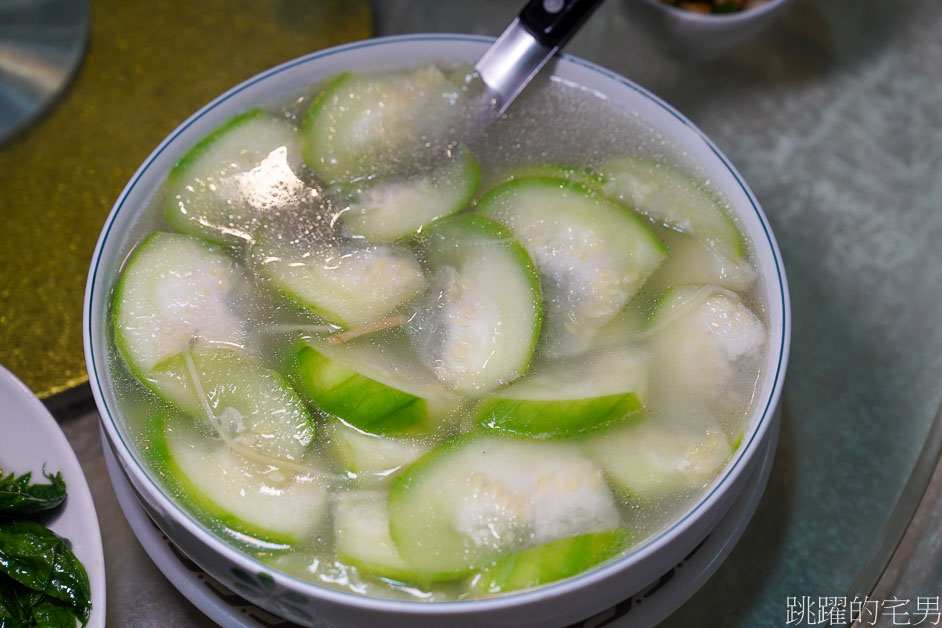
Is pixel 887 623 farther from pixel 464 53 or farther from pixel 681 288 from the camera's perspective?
pixel 464 53

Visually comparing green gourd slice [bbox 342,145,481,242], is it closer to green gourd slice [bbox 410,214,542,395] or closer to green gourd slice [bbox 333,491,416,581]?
green gourd slice [bbox 410,214,542,395]

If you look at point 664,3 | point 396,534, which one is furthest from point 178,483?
point 664,3

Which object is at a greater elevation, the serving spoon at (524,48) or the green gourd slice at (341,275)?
the serving spoon at (524,48)

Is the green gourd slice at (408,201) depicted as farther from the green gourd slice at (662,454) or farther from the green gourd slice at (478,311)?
the green gourd slice at (662,454)

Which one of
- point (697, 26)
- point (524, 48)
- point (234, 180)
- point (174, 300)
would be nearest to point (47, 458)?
point (174, 300)

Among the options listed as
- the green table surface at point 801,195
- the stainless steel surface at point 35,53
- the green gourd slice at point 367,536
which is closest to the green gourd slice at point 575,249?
the green gourd slice at point 367,536

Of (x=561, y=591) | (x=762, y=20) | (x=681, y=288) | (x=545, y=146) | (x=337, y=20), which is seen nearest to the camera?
(x=561, y=591)
